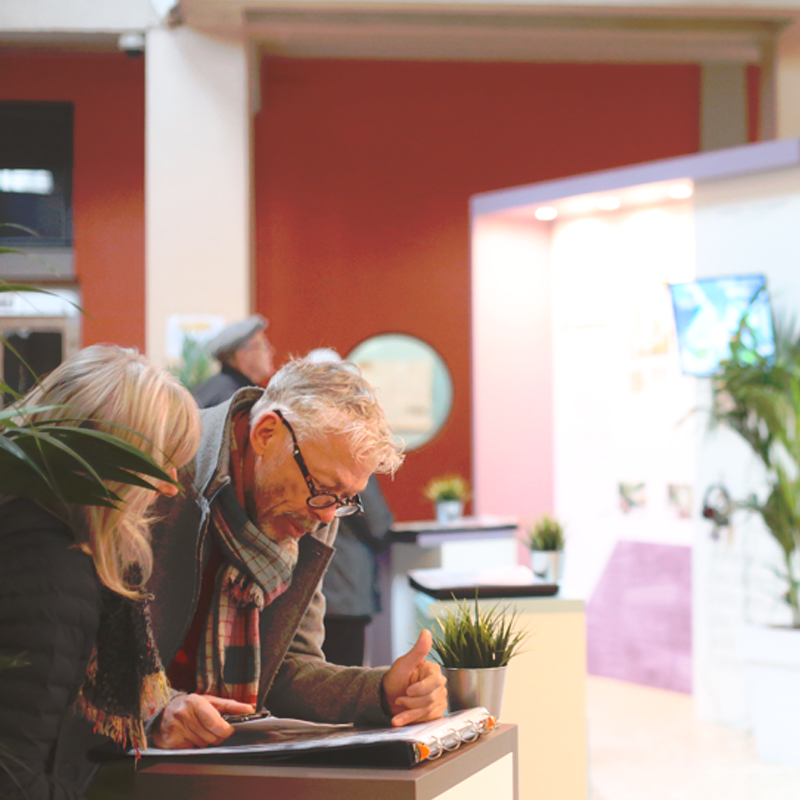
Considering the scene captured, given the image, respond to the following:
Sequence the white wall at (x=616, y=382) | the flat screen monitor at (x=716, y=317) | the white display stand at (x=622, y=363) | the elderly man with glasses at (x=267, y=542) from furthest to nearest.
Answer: the white wall at (x=616, y=382) < the white display stand at (x=622, y=363) < the flat screen monitor at (x=716, y=317) < the elderly man with glasses at (x=267, y=542)

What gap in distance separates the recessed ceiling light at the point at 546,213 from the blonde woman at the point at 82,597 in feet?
15.3

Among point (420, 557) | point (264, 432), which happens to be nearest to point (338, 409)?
point (264, 432)

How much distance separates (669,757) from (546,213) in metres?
3.21

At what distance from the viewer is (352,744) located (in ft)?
3.92

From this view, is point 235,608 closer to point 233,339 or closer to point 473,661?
point 473,661

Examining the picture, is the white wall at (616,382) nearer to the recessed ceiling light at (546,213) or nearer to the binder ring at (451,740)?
the recessed ceiling light at (546,213)

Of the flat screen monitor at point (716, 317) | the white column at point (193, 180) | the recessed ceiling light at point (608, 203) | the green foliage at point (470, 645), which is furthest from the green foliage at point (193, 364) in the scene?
the green foliage at point (470, 645)

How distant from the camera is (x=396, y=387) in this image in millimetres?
6840

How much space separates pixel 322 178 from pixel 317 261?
0.61 metres

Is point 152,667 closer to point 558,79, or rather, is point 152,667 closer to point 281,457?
point 281,457

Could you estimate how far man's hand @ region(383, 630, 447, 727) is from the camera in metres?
1.43

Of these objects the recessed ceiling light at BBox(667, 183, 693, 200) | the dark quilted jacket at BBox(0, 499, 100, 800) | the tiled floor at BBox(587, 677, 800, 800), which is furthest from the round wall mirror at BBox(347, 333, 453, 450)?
the dark quilted jacket at BBox(0, 499, 100, 800)

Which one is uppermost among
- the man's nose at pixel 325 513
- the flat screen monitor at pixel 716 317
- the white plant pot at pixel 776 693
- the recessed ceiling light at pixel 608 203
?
the recessed ceiling light at pixel 608 203

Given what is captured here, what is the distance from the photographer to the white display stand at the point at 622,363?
4.73 metres
